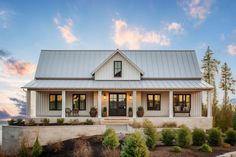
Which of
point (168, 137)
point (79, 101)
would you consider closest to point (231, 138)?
point (168, 137)

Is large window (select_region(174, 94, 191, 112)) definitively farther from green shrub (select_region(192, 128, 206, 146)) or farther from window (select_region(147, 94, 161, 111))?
green shrub (select_region(192, 128, 206, 146))

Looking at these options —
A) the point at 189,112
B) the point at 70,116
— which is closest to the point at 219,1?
the point at 189,112

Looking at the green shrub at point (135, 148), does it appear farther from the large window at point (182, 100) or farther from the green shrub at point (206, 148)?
the large window at point (182, 100)

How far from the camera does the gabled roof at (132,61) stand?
88.8ft

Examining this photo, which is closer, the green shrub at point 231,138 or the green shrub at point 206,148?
the green shrub at point 206,148

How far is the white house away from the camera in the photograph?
24.5 meters

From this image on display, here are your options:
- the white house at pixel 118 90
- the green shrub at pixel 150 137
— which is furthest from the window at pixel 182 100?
the green shrub at pixel 150 137

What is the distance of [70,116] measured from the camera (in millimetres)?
25344

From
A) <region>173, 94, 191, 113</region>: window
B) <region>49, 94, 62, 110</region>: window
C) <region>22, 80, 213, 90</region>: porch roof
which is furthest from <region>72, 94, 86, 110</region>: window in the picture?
<region>173, 94, 191, 113</region>: window

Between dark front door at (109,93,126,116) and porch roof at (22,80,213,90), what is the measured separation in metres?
1.42

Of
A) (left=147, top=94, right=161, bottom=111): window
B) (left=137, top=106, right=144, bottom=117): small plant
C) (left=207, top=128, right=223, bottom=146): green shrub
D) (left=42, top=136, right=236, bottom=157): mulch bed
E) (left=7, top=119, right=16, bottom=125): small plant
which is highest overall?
(left=147, top=94, right=161, bottom=111): window

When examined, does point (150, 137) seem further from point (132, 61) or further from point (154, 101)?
point (132, 61)

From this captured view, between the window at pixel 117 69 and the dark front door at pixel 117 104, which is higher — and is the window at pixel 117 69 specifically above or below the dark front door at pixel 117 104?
above

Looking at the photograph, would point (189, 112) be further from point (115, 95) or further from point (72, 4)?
point (72, 4)
